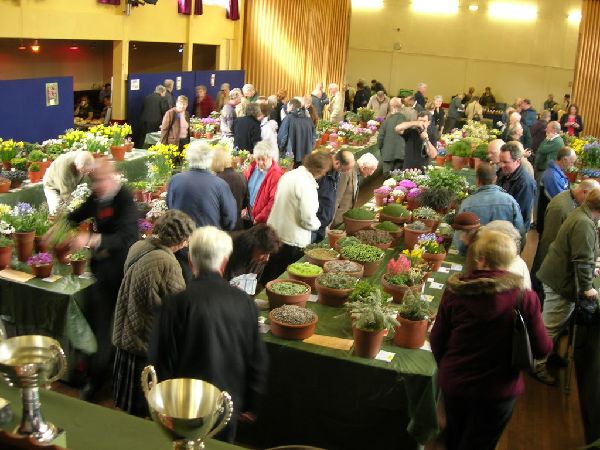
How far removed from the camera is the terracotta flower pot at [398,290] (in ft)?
13.0

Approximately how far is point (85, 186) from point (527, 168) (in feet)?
11.9

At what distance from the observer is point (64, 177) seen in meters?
5.29

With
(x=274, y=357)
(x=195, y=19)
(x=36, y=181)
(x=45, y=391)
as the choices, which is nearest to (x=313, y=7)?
(x=195, y=19)

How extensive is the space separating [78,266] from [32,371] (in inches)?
102

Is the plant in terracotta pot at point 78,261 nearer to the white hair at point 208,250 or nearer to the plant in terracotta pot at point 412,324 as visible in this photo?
the white hair at point 208,250

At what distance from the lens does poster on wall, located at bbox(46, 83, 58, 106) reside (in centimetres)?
1005

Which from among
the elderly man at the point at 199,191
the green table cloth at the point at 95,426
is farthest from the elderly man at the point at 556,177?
the green table cloth at the point at 95,426

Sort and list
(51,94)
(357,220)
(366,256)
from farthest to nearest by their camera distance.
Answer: (51,94)
(357,220)
(366,256)

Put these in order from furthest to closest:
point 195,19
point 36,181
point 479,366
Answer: point 195,19, point 36,181, point 479,366

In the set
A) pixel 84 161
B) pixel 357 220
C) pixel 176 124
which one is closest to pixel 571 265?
pixel 357 220

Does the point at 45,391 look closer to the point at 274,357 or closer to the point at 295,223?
the point at 274,357

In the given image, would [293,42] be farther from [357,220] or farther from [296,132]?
[357,220]

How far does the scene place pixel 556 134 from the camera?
8852 millimetres

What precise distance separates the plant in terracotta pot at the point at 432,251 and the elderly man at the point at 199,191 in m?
1.39
